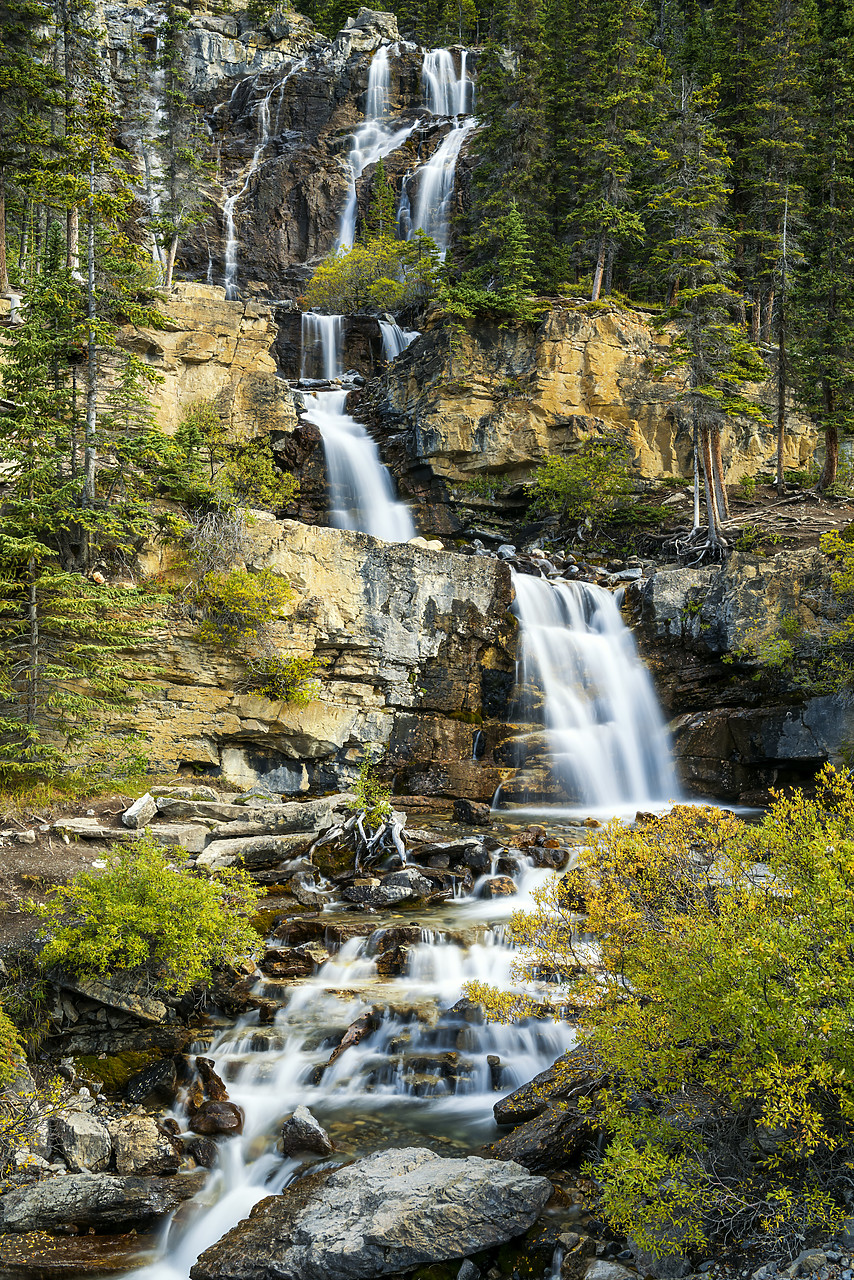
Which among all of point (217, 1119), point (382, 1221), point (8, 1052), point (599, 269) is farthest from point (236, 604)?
point (599, 269)

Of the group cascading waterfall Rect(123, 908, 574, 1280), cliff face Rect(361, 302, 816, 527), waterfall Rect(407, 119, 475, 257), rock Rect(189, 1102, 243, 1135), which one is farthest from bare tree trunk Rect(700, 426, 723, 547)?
waterfall Rect(407, 119, 475, 257)

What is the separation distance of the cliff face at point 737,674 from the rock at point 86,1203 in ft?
47.4

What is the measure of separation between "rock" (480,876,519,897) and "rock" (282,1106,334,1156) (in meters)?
5.45

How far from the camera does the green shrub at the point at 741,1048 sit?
4457mm

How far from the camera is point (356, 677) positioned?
1833 cm

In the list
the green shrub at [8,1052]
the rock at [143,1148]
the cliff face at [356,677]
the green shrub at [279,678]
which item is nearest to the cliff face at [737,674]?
the cliff face at [356,677]

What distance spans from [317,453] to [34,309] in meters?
11.4

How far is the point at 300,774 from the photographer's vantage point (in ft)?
58.2

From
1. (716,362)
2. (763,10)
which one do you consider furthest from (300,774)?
(763,10)

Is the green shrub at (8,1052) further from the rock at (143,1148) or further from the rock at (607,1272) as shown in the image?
the rock at (607,1272)

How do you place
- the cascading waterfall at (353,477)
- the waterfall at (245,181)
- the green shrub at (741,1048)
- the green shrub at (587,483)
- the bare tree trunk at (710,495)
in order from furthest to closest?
the waterfall at (245,181) → the green shrub at (587,483) → the cascading waterfall at (353,477) → the bare tree trunk at (710,495) → the green shrub at (741,1048)

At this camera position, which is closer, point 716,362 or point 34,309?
point 34,309

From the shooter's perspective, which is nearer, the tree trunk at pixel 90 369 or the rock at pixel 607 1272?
the rock at pixel 607 1272

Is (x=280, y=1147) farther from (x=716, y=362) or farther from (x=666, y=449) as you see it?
(x=666, y=449)
